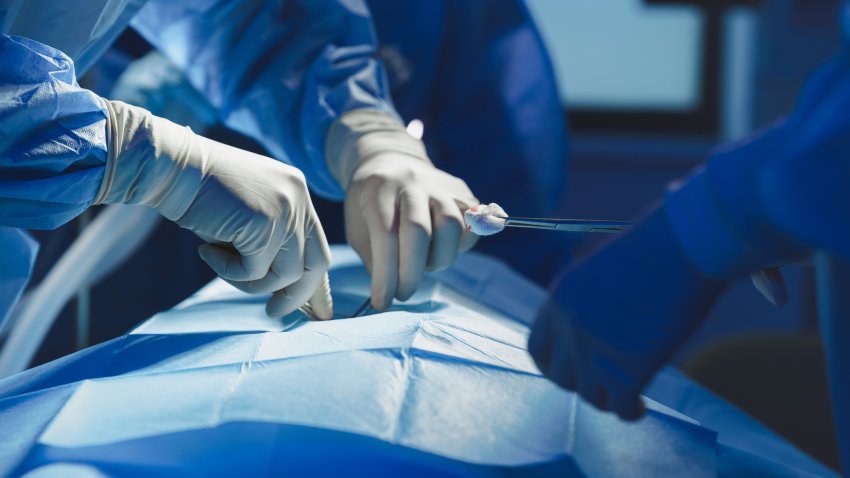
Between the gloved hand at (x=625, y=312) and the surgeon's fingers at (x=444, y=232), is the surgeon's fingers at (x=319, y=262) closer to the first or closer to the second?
the surgeon's fingers at (x=444, y=232)

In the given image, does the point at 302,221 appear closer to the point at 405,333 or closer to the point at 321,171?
the point at 405,333

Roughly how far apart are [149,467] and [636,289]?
0.45 m

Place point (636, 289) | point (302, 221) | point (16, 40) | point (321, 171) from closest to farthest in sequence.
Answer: point (636, 289) < point (16, 40) < point (302, 221) < point (321, 171)

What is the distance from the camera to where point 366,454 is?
2.37ft

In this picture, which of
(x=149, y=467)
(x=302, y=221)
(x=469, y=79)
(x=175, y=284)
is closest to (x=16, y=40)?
(x=302, y=221)

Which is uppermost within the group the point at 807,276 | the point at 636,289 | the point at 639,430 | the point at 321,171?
the point at 636,289

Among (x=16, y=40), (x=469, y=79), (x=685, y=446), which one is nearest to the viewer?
(x=685, y=446)

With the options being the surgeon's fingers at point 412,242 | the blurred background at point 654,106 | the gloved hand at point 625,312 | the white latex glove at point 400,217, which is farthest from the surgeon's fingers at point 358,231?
the blurred background at point 654,106

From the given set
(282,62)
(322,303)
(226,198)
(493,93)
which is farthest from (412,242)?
(493,93)

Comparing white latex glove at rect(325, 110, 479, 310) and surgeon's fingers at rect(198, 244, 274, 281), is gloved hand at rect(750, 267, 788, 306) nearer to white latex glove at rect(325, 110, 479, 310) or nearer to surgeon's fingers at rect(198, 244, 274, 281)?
white latex glove at rect(325, 110, 479, 310)

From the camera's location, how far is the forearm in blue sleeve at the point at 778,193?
53 cm

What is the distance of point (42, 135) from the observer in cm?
91

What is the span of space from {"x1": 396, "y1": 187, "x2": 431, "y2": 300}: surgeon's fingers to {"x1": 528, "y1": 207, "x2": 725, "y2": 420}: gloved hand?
16.6 inches

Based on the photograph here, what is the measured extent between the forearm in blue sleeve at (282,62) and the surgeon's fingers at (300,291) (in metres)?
0.49
